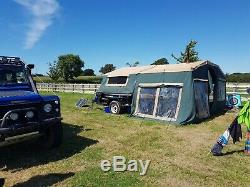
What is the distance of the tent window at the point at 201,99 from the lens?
41.3ft

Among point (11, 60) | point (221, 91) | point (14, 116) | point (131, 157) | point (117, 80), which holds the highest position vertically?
point (11, 60)

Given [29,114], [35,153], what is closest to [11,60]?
[29,114]

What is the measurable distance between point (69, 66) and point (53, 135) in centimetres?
8251

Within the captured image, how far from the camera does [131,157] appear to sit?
7758 millimetres

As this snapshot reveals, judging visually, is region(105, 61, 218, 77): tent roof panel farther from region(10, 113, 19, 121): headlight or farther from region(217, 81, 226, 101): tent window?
Result: region(10, 113, 19, 121): headlight

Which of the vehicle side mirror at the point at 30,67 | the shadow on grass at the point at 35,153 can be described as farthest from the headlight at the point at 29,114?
the vehicle side mirror at the point at 30,67

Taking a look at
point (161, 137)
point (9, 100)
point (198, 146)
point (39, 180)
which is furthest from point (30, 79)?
point (198, 146)

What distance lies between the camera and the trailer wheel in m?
15.1

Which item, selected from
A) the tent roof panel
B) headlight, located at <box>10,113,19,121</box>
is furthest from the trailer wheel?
headlight, located at <box>10,113,19,121</box>

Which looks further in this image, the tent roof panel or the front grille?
the tent roof panel

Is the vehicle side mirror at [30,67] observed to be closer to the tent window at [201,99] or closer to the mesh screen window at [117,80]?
the mesh screen window at [117,80]

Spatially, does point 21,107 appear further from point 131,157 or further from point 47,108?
point 131,157

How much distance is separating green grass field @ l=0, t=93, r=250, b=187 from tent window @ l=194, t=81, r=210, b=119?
3.98ft

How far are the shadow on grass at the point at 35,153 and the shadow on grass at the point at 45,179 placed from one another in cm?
85
